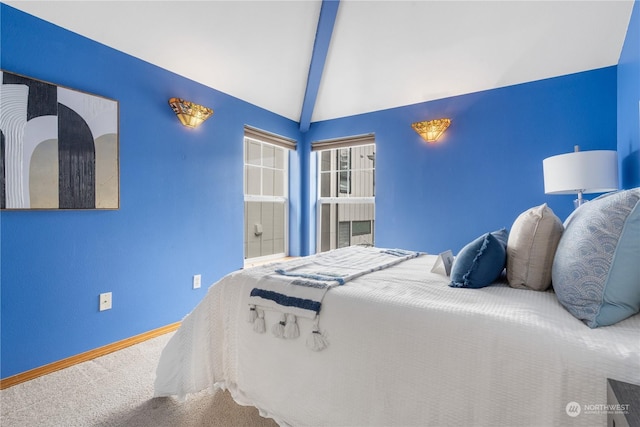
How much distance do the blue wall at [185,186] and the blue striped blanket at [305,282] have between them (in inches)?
57.3

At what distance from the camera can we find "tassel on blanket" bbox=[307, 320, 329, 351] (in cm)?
124

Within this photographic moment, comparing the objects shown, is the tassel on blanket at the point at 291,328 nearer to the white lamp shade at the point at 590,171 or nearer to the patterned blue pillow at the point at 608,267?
the patterned blue pillow at the point at 608,267

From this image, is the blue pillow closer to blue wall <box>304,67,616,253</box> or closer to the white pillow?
the white pillow

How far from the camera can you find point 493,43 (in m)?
2.58

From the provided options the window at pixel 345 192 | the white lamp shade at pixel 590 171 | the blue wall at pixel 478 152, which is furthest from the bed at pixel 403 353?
the window at pixel 345 192

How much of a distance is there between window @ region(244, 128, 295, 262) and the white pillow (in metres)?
2.85

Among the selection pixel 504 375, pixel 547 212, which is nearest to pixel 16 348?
pixel 504 375

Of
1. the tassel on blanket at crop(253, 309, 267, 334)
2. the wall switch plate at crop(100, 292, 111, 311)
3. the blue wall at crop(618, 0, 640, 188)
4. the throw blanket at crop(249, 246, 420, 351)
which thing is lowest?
the wall switch plate at crop(100, 292, 111, 311)

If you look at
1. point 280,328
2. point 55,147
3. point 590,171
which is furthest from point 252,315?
point 590,171

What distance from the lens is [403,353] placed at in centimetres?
106

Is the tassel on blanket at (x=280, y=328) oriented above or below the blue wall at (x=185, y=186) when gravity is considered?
below

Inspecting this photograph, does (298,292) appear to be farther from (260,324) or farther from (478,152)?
(478,152)

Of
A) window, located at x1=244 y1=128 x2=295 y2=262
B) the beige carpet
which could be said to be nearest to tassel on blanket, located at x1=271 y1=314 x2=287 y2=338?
the beige carpet

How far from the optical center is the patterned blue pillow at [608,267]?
2.89 feet
